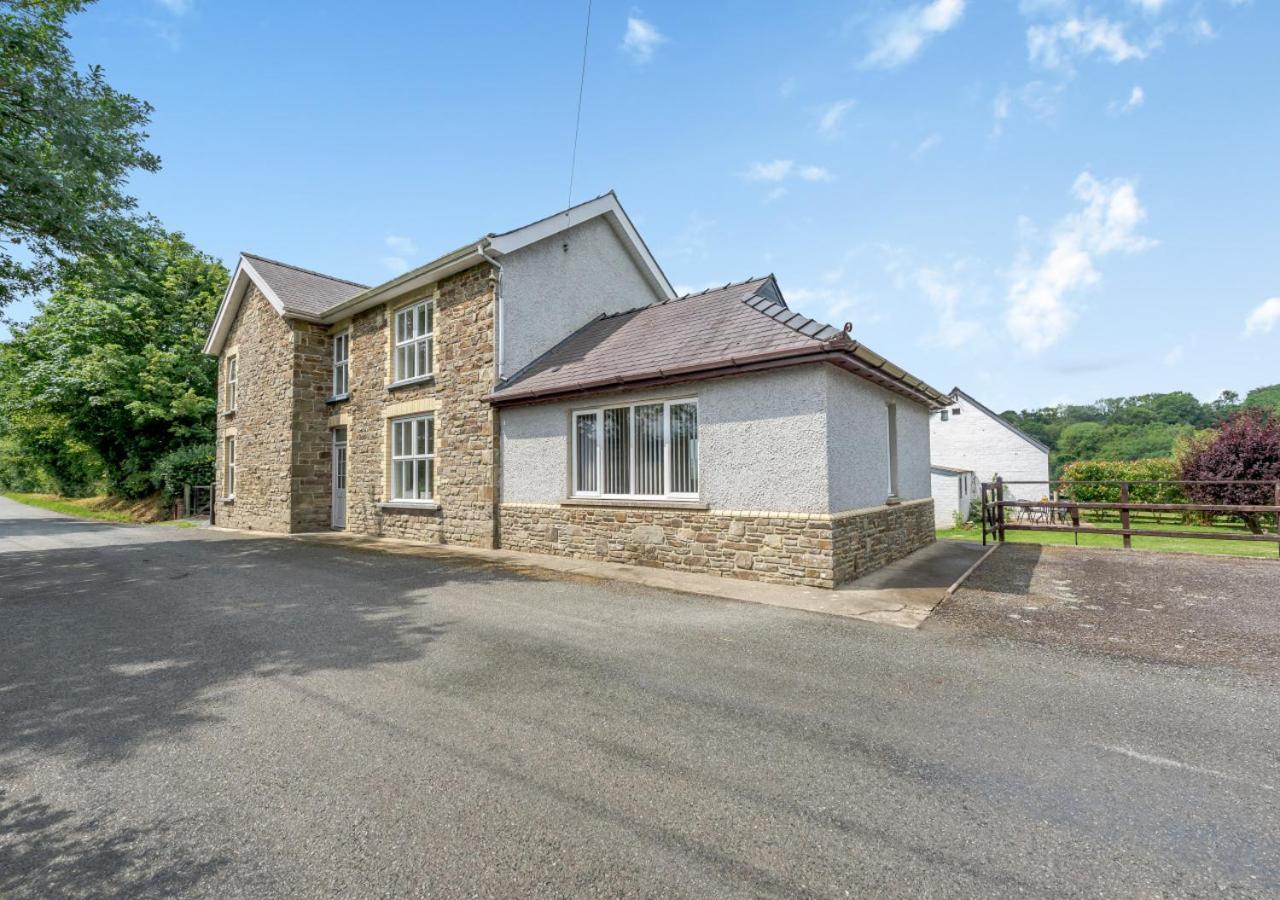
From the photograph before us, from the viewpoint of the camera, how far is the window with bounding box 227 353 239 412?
1893 centimetres

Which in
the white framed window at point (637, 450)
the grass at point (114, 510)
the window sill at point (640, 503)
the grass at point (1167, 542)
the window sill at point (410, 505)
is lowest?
the grass at point (1167, 542)

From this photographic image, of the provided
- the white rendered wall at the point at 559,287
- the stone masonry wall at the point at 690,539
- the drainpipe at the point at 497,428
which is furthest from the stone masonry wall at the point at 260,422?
the stone masonry wall at the point at 690,539

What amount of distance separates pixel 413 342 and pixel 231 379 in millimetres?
10389

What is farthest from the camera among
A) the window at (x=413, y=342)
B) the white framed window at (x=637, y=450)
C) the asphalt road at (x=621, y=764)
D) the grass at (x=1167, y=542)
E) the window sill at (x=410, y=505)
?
the window at (x=413, y=342)

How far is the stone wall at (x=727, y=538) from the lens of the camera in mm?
7867

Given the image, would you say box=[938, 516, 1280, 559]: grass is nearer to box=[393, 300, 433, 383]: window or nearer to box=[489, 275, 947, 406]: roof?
box=[489, 275, 947, 406]: roof

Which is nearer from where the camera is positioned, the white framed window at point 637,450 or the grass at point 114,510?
the white framed window at point 637,450

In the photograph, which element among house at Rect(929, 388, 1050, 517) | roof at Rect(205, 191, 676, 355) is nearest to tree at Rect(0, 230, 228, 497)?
roof at Rect(205, 191, 676, 355)

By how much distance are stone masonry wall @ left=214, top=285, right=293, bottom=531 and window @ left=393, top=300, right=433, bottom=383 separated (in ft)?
13.7

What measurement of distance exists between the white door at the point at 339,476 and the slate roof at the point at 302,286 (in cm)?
361

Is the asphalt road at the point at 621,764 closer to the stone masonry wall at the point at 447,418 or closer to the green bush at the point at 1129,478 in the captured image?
the stone masonry wall at the point at 447,418

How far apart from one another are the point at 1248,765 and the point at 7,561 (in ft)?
57.2

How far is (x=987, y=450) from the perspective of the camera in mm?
31062

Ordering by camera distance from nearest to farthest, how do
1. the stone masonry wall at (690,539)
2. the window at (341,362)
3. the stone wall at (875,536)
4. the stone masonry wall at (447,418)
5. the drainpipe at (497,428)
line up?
the stone masonry wall at (690,539) < the stone wall at (875,536) < the drainpipe at (497,428) < the stone masonry wall at (447,418) < the window at (341,362)
